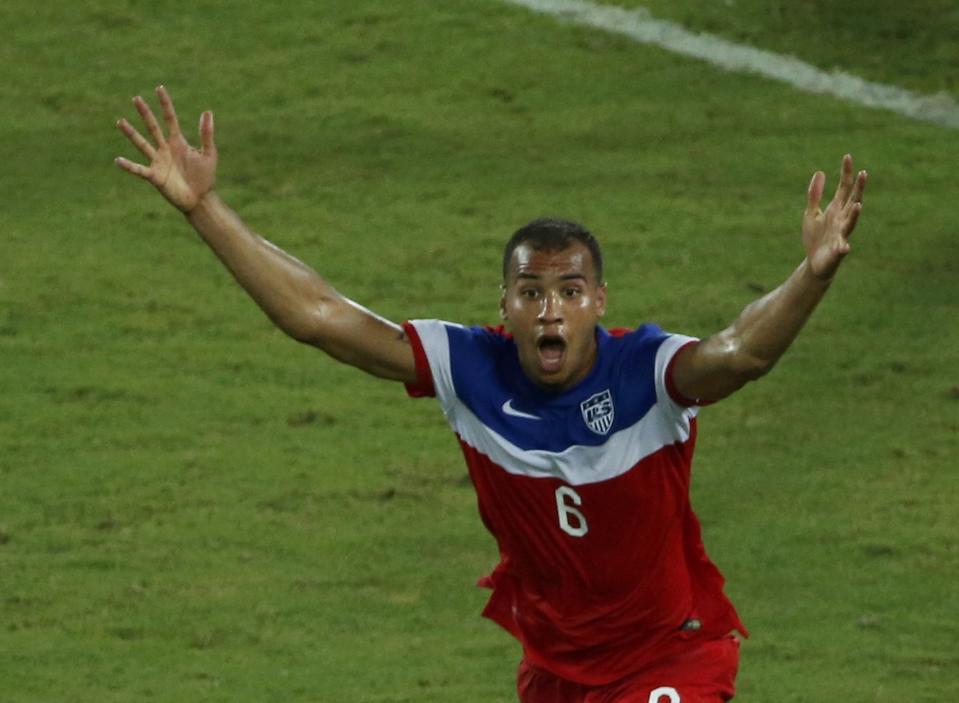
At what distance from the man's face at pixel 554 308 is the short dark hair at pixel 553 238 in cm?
1

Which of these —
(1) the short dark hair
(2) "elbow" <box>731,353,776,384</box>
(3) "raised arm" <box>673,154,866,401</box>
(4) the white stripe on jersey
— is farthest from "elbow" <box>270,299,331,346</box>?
(2) "elbow" <box>731,353,776,384</box>

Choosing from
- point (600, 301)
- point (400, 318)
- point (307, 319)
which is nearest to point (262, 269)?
point (307, 319)

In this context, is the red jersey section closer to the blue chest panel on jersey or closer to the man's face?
the blue chest panel on jersey

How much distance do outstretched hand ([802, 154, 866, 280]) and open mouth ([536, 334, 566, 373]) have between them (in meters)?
0.60

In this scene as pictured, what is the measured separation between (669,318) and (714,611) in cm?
462

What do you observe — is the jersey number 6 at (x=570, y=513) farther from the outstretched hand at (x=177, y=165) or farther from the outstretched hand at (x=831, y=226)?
the outstretched hand at (x=177, y=165)

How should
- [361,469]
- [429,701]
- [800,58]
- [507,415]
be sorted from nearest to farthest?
[507,415] < [429,701] < [361,469] < [800,58]

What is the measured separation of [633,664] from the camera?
525 cm

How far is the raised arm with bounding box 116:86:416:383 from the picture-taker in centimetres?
519

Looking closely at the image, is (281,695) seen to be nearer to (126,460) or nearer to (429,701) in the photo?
(429,701)

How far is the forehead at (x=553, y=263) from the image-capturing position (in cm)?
508

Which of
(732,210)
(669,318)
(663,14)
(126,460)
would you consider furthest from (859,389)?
(663,14)

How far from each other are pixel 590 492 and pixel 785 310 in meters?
0.65

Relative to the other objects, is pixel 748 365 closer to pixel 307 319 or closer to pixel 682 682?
pixel 682 682
